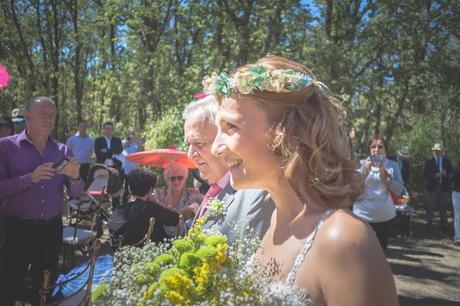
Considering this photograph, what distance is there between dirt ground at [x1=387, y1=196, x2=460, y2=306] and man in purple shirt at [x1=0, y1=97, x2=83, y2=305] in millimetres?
4194

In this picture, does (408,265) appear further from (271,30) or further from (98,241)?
(271,30)

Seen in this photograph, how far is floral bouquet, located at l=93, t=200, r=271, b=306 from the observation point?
1.22 metres

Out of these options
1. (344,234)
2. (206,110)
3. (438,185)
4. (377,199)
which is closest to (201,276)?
(344,234)

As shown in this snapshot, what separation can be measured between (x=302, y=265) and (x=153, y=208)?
2.40 m

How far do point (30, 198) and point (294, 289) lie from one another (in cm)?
291

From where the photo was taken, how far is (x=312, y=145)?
1330 millimetres

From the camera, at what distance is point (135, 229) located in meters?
3.50

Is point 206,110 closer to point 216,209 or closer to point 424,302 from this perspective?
point 216,209

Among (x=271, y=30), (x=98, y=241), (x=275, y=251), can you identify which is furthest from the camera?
(x=271, y=30)

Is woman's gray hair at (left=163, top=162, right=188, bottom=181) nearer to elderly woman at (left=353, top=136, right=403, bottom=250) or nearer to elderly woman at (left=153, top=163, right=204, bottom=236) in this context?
elderly woman at (left=153, top=163, right=204, bottom=236)

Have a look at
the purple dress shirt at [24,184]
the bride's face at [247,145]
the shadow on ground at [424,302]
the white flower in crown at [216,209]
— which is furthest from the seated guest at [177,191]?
the shadow on ground at [424,302]

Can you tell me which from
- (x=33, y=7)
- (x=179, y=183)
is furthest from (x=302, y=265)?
(x=33, y=7)

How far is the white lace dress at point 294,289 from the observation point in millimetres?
1228

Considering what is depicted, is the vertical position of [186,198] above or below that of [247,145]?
below
